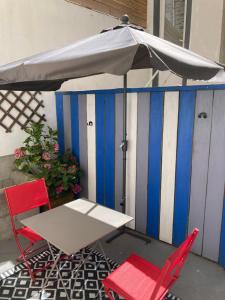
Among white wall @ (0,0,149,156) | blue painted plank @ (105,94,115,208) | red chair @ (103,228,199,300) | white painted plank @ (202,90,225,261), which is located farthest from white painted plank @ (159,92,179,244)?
white wall @ (0,0,149,156)

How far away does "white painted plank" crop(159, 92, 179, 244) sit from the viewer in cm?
274

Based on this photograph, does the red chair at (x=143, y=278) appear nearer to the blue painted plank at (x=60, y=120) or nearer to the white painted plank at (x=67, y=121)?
the white painted plank at (x=67, y=121)

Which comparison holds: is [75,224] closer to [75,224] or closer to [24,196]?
[75,224]

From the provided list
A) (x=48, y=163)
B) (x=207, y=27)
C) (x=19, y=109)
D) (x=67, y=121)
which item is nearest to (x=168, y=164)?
(x=48, y=163)

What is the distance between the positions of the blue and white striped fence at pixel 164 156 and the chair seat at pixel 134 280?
1.08m

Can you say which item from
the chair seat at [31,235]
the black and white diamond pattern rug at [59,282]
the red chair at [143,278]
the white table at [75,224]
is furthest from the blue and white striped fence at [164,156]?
the chair seat at [31,235]

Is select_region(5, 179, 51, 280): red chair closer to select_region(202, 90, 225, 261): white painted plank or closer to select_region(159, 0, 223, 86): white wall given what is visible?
select_region(202, 90, 225, 261): white painted plank

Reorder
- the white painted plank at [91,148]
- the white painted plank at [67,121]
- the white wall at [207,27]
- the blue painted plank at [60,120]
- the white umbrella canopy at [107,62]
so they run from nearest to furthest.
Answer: the white umbrella canopy at [107,62]
the white painted plank at [91,148]
the white painted plank at [67,121]
the blue painted plank at [60,120]
the white wall at [207,27]

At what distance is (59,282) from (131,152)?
5.31ft

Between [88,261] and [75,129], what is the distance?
1.89m

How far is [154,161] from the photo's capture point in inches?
118

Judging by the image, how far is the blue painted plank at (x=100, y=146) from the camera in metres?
3.42

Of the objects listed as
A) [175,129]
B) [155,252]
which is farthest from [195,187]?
[155,252]

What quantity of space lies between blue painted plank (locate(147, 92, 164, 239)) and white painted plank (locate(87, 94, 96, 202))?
3.04 feet
